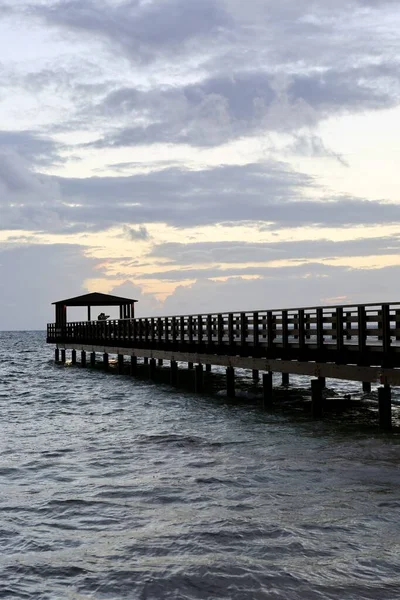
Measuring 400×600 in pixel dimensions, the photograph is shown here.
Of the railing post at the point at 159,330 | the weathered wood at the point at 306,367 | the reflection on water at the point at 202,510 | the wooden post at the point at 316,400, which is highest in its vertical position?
the railing post at the point at 159,330

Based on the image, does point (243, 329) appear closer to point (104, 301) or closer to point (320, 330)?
point (320, 330)

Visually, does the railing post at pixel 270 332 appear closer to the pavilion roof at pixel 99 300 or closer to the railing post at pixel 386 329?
the railing post at pixel 386 329

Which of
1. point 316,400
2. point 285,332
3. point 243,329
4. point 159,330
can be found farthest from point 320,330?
point 159,330

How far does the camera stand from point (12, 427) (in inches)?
744

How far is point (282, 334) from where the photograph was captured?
20422 mm

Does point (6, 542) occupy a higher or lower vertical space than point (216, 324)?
lower

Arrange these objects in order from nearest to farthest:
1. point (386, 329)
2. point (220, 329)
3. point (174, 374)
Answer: point (386, 329) → point (220, 329) → point (174, 374)

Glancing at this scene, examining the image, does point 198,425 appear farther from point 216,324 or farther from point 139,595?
point 139,595

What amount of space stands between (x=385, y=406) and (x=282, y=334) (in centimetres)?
490

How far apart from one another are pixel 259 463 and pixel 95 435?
5458mm

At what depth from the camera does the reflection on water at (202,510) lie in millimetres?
7156

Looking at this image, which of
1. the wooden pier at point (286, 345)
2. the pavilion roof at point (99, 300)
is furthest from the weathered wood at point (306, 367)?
the pavilion roof at point (99, 300)

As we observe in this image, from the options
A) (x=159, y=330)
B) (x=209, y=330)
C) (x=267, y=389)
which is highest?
(x=209, y=330)

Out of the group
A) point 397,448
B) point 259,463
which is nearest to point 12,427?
point 259,463
